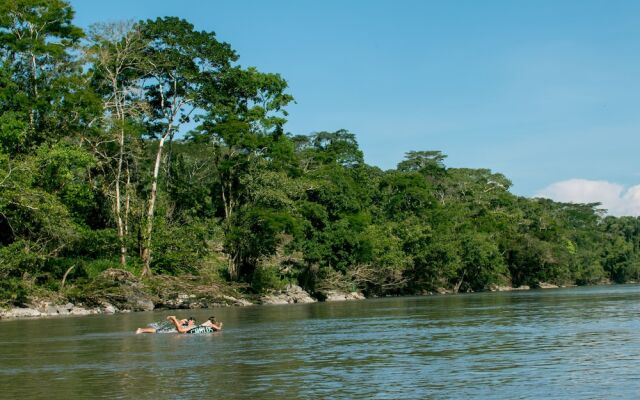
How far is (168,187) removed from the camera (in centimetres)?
5869

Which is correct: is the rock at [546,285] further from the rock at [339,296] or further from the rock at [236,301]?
the rock at [236,301]

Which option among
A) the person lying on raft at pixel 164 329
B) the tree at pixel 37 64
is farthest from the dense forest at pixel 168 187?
the person lying on raft at pixel 164 329

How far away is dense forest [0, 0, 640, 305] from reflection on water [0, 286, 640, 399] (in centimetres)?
1618

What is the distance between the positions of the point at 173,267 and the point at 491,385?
40727mm

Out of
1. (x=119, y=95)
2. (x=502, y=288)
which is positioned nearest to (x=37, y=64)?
(x=119, y=95)

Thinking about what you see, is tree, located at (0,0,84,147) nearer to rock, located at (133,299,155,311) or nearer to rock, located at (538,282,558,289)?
rock, located at (133,299,155,311)

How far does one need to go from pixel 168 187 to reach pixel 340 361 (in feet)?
140

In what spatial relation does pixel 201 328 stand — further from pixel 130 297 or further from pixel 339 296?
pixel 339 296

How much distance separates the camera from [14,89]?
45.0 meters

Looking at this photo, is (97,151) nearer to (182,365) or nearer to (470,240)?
(182,365)

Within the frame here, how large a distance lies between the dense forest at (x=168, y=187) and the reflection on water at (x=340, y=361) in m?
16.2

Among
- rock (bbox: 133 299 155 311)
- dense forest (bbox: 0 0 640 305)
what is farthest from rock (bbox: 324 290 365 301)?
rock (bbox: 133 299 155 311)

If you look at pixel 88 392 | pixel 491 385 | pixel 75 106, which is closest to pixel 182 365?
pixel 88 392

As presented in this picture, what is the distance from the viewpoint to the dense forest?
1741 inches
